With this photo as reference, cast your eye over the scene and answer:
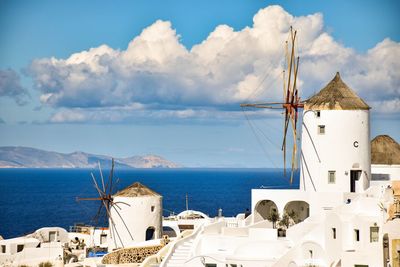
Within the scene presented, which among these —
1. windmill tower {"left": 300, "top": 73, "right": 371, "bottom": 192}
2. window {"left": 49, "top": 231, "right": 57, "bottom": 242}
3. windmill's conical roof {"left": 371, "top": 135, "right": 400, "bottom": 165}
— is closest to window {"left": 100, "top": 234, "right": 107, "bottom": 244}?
window {"left": 49, "top": 231, "right": 57, "bottom": 242}

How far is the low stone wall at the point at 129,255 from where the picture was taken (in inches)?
1597

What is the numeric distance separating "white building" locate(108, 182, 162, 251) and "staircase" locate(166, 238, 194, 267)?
671 centimetres

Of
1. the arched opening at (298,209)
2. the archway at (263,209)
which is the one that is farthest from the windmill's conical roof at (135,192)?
the arched opening at (298,209)

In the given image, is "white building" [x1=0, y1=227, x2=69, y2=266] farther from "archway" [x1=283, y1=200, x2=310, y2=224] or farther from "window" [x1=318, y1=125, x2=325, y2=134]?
"window" [x1=318, y1=125, x2=325, y2=134]

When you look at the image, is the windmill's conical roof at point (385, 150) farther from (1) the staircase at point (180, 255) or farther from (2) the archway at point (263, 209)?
(1) the staircase at point (180, 255)

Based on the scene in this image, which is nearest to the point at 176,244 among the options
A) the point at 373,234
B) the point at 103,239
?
the point at 373,234

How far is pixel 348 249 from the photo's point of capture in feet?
106

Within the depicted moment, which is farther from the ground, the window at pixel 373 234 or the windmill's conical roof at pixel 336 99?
the windmill's conical roof at pixel 336 99

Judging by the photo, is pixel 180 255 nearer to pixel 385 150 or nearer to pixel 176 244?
pixel 176 244

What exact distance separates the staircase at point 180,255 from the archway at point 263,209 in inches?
226

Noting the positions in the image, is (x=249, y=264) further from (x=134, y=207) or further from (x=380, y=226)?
(x=134, y=207)

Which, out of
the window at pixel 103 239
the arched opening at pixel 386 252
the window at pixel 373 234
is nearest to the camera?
the arched opening at pixel 386 252

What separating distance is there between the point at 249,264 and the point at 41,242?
780 inches

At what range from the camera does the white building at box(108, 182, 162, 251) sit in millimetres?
44969
